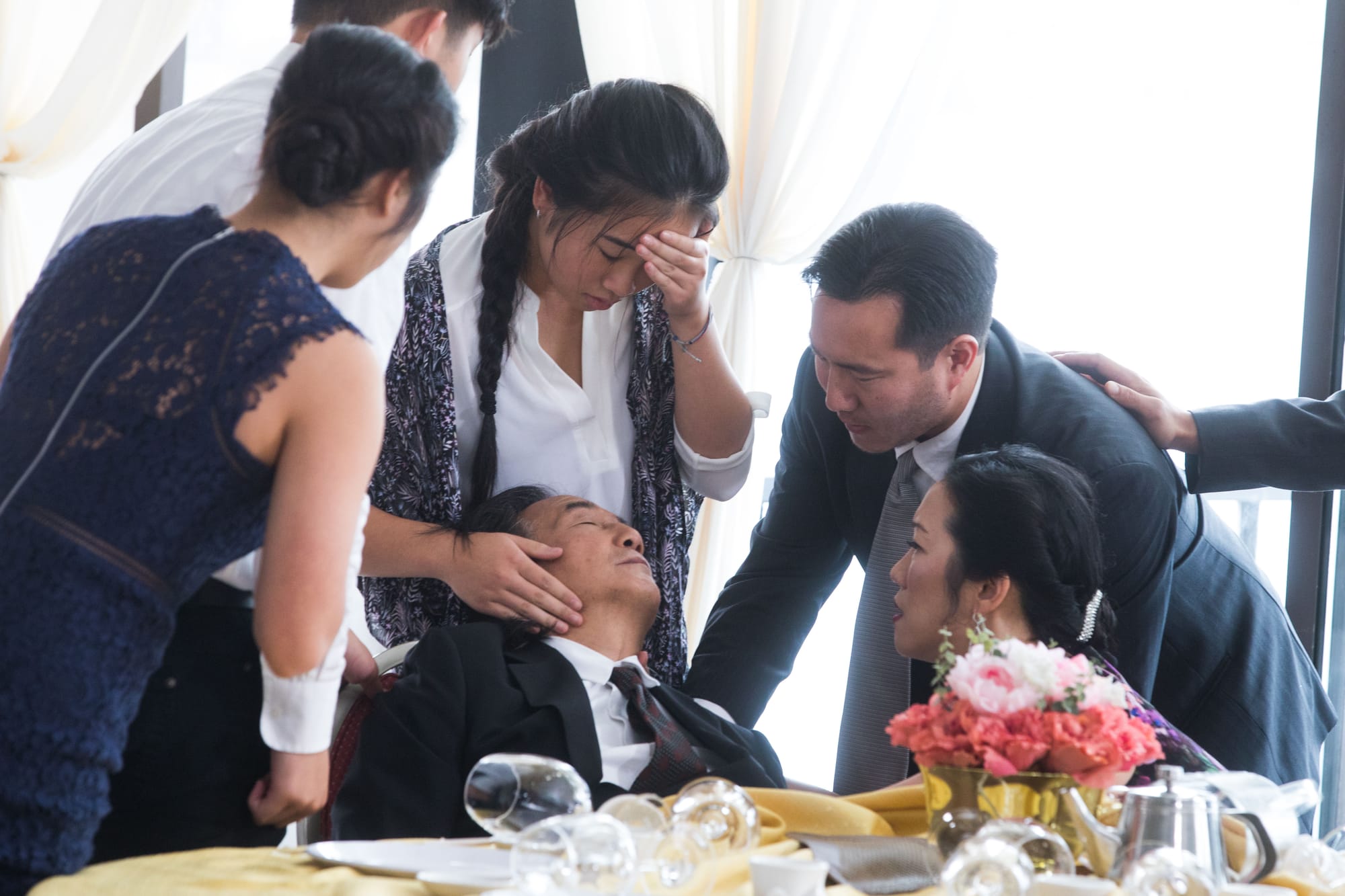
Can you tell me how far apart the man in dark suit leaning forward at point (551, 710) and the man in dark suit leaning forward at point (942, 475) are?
26 cm

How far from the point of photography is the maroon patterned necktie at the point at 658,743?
1.87 meters

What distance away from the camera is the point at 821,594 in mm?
2471

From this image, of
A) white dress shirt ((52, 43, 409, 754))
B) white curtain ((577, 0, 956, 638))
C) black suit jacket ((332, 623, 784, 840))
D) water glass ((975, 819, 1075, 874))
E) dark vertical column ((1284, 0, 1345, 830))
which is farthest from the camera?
white curtain ((577, 0, 956, 638))

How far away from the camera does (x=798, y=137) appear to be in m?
3.52

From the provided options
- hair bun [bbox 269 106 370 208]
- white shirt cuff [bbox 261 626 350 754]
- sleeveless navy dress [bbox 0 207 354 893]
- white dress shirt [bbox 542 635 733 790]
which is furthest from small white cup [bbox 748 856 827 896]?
white dress shirt [bbox 542 635 733 790]

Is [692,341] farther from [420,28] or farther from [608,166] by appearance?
[420,28]

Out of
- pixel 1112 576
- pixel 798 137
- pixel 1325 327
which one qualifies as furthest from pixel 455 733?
pixel 1325 327

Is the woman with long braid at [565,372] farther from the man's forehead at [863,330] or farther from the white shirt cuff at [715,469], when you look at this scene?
the man's forehead at [863,330]

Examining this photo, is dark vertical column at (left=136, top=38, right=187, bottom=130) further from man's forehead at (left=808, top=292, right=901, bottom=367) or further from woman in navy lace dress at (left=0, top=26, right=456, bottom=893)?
woman in navy lace dress at (left=0, top=26, right=456, bottom=893)

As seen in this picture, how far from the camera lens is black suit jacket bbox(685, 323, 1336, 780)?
1.99m

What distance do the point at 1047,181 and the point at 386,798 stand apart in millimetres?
2460

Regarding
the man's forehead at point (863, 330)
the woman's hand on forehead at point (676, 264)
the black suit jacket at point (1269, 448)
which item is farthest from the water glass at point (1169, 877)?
the black suit jacket at point (1269, 448)

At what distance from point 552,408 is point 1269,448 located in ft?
4.25

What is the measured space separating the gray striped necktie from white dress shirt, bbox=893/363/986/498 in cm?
1
